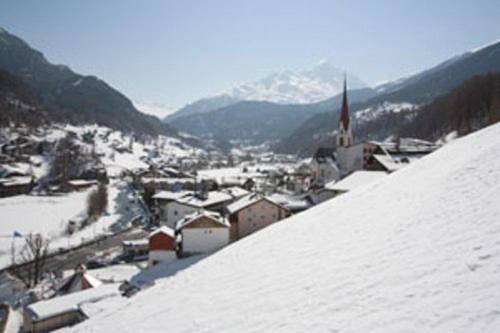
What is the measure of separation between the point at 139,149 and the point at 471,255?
650 feet

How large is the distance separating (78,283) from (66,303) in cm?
648

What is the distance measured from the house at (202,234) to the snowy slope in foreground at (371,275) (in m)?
18.6

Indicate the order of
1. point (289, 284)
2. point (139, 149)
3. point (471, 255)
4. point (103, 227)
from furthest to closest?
point (139, 149)
point (103, 227)
point (289, 284)
point (471, 255)

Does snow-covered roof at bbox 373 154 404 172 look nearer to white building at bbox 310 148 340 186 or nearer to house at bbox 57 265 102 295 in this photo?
white building at bbox 310 148 340 186

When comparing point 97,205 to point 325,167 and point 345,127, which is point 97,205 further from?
point 345,127

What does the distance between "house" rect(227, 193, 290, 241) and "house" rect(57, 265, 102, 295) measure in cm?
1408

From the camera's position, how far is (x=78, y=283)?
26359mm

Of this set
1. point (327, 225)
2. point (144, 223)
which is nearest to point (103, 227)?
point (144, 223)

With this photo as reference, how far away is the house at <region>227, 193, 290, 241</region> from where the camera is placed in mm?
36062

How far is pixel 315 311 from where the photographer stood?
6.34m

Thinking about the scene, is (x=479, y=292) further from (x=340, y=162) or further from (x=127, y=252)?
(x=340, y=162)

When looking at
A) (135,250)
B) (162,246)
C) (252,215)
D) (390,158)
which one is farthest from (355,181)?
(135,250)

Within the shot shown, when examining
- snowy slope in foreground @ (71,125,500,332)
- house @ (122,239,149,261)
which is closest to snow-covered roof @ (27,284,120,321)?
snowy slope in foreground @ (71,125,500,332)

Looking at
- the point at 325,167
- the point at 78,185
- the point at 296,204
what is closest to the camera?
the point at 296,204
